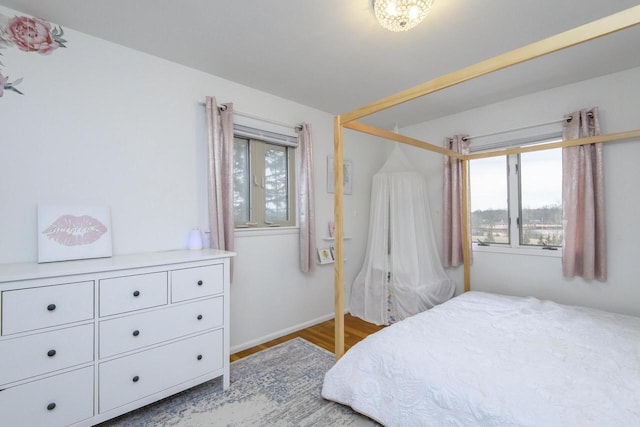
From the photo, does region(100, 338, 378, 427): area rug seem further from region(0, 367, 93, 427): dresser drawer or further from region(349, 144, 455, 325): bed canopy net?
region(349, 144, 455, 325): bed canopy net

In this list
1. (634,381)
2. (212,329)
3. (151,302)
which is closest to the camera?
(634,381)

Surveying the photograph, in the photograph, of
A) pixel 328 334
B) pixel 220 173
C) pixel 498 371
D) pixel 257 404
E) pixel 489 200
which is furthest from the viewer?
pixel 489 200

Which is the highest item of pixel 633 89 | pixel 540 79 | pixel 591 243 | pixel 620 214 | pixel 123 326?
pixel 540 79

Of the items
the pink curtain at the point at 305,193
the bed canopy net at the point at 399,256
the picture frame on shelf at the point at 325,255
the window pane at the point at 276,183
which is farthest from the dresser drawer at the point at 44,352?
the bed canopy net at the point at 399,256

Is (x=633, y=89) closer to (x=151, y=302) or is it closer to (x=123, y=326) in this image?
(x=151, y=302)

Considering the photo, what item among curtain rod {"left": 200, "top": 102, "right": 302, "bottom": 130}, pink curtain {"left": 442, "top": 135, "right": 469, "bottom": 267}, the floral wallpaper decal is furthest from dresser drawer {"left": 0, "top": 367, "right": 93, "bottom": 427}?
pink curtain {"left": 442, "top": 135, "right": 469, "bottom": 267}

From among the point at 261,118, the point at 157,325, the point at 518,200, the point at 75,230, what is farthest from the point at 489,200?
the point at 75,230

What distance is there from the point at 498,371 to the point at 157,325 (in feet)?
6.03

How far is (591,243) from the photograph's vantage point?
2.42 m

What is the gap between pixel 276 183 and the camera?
295 centimetres

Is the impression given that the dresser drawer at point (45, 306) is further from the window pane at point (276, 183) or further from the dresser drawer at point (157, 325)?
the window pane at point (276, 183)

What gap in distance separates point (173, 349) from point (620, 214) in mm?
3563

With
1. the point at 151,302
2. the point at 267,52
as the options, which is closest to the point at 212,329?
the point at 151,302

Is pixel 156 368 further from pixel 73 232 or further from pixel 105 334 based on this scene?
pixel 73 232
